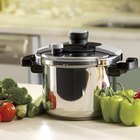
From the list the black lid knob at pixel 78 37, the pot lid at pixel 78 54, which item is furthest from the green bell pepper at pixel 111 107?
the black lid knob at pixel 78 37

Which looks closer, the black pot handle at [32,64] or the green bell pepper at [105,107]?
the green bell pepper at [105,107]

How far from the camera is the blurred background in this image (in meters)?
3.25

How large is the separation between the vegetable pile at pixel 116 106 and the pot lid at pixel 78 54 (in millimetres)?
94

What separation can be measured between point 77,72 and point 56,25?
1.99 metres

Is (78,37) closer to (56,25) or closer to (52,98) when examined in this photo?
(52,98)

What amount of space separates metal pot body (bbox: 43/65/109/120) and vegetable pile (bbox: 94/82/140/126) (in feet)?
0.08

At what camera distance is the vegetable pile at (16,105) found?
1.67 metres

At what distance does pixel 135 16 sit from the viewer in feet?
12.3

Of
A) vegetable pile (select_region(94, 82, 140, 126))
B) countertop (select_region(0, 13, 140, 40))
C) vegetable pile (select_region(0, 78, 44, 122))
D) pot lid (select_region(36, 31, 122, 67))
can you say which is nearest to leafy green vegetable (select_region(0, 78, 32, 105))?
vegetable pile (select_region(0, 78, 44, 122))

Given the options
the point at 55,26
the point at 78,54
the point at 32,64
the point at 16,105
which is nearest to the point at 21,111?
the point at 16,105

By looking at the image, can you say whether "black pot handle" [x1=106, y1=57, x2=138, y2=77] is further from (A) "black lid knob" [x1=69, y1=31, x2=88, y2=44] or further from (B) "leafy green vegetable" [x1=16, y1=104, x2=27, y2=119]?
(B) "leafy green vegetable" [x1=16, y1=104, x2=27, y2=119]

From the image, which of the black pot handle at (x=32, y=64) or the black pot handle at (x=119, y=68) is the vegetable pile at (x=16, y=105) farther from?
the black pot handle at (x=119, y=68)

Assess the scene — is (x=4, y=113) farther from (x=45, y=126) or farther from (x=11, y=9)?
(x=11, y=9)

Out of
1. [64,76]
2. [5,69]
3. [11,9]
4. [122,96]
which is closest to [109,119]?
[122,96]
